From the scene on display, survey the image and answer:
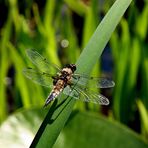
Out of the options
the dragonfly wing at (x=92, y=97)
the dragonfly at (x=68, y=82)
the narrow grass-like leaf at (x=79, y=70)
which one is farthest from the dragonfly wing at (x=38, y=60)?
the narrow grass-like leaf at (x=79, y=70)

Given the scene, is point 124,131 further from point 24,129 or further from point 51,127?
point 51,127

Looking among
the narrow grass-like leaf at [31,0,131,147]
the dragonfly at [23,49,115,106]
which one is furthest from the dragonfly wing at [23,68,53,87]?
the narrow grass-like leaf at [31,0,131,147]

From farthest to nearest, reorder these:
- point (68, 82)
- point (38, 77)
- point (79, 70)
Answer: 1. point (38, 77)
2. point (68, 82)
3. point (79, 70)

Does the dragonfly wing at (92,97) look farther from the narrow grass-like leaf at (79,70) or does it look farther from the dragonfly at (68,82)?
the narrow grass-like leaf at (79,70)

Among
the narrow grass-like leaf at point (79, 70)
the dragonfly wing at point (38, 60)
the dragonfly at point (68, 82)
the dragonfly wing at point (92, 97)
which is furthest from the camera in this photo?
the dragonfly wing at point (38, 60)

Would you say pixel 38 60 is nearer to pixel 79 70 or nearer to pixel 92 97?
pixel 92 97

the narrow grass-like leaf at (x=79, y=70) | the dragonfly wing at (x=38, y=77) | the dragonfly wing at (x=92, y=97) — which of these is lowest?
the dragonfly wing at (x=92, y=97)

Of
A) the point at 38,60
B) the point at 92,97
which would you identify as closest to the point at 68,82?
the point at 92,97

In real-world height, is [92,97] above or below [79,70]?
below
